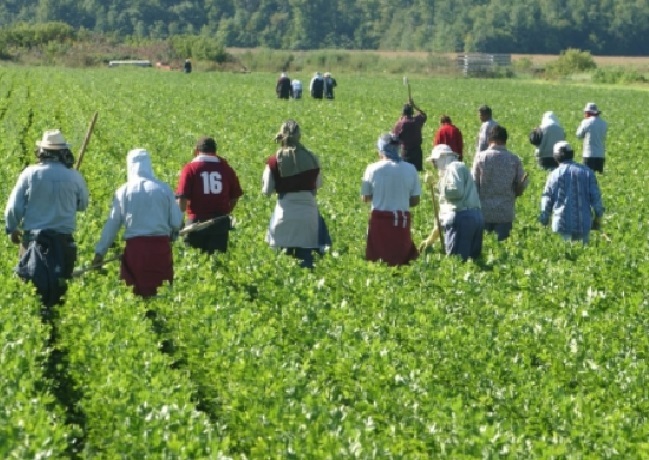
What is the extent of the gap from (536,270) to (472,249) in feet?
2.27

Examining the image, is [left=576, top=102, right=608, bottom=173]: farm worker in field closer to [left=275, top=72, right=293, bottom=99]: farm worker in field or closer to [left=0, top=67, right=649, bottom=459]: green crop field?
[left=0, top=67, right=649, bottom=459]: green crop field

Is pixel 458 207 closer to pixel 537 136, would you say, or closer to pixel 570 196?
pixel 570 196

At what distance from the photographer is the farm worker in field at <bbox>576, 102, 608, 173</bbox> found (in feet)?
66.7

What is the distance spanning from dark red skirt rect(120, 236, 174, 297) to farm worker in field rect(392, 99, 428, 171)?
9267 mm

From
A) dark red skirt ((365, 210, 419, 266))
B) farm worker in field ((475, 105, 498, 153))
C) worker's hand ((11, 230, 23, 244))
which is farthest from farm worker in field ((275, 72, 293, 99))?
worker's hand ((11, 230, 23, 244))

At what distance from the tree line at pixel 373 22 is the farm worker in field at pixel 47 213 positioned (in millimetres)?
131529

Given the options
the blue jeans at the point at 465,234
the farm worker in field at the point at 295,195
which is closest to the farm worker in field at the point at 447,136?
the blue jeans at the point at 465,234

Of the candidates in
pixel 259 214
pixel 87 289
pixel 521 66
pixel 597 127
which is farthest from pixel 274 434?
pixel 521 66

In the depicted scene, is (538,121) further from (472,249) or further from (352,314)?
(352,314)

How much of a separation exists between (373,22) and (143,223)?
Answer: 156795mm

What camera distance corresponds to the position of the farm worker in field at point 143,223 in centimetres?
1041

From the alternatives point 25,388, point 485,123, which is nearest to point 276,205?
point 25,388

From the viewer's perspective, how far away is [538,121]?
3784cm

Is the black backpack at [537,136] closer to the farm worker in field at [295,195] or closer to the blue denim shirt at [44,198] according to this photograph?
the farm worker in field at [295,195]
